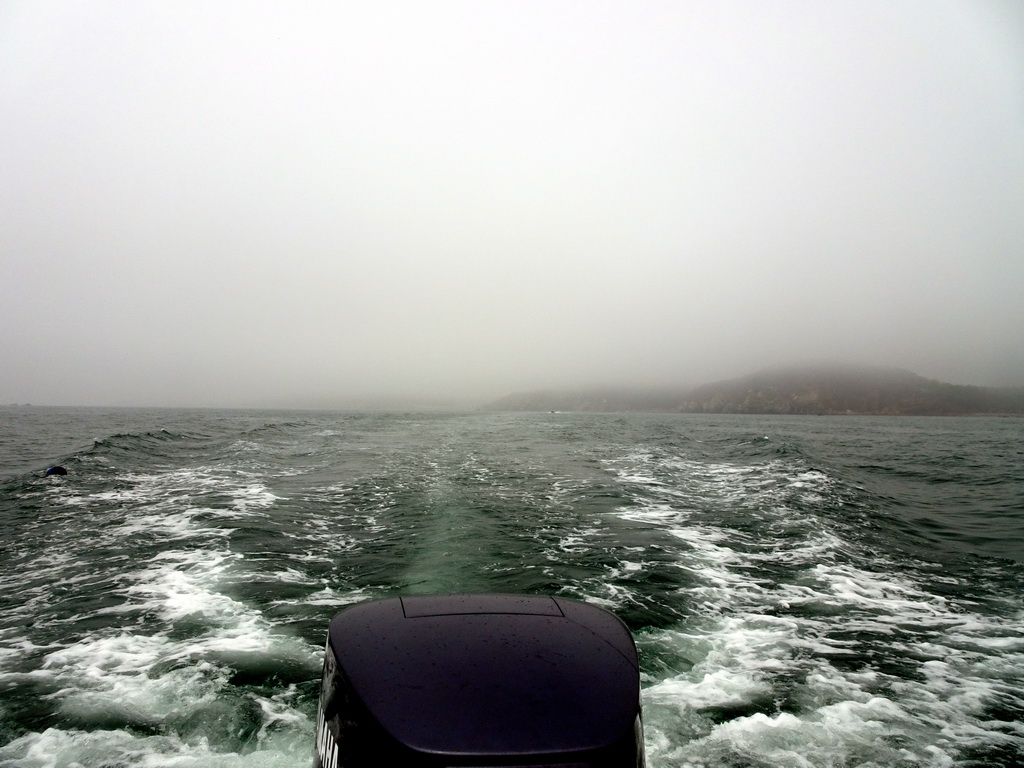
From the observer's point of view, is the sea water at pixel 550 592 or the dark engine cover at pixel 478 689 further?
the sea water at pixel 550 592

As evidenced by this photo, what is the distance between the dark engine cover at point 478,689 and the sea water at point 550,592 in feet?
5.89

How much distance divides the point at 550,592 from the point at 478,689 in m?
4.50

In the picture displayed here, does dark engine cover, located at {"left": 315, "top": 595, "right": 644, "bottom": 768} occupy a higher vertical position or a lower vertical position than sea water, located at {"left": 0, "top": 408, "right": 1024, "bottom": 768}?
higher

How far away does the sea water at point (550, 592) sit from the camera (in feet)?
11.9

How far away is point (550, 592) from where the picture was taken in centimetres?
614

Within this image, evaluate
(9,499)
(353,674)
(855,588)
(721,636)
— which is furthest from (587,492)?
(9,499)

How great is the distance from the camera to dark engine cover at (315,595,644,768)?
5.46 ft

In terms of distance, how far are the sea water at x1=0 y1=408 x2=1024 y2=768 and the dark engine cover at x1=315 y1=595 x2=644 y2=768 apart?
1.79 metres

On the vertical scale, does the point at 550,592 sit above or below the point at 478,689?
below

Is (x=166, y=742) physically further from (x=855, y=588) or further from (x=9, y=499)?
(x=9, y=499)

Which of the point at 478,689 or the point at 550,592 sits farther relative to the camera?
the point at 550,592

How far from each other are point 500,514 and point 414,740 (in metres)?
8.64

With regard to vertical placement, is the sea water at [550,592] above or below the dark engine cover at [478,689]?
below

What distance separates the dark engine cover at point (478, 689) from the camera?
1665mm
